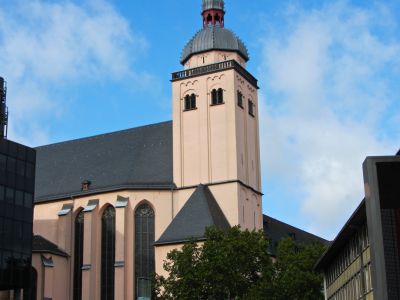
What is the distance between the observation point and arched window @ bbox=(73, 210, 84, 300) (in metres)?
70.9

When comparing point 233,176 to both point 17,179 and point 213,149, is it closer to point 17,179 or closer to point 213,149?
point 213,149

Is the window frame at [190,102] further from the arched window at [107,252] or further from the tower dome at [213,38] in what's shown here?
the arched window at [107,252]

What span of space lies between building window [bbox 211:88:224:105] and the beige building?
10cm

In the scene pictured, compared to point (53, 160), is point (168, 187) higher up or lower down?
lower down

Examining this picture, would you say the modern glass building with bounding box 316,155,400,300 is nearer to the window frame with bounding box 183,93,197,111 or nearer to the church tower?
the church tower

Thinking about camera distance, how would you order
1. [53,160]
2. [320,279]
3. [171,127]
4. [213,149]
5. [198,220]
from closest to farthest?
[320,279] < [198,220] < [213,149] < [171,127] < [53,160]

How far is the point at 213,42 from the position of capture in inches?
2896

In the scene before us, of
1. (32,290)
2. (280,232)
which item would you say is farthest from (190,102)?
(280,232)

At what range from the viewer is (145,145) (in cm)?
7481

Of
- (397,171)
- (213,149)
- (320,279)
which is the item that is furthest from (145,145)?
(397,171)

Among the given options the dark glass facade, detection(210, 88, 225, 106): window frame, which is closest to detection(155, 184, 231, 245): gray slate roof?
detection(210, 88, 225, 106): window frame

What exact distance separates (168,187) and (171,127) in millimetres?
6649

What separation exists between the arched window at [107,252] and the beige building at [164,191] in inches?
3.2

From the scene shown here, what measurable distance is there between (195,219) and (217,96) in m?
11.2
